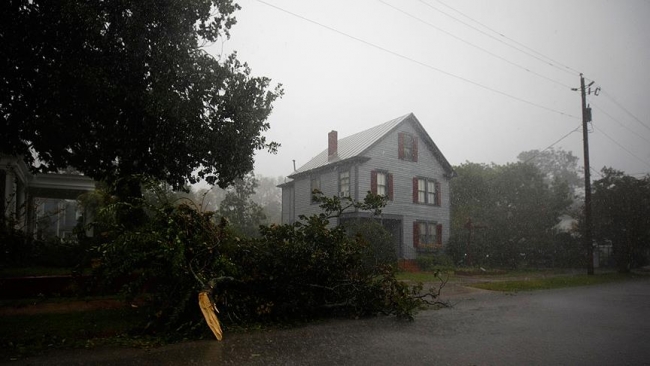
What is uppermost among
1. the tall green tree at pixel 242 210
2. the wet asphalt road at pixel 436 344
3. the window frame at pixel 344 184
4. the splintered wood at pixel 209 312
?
the window frame at pixel 344 184

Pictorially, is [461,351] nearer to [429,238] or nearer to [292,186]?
[429,238]

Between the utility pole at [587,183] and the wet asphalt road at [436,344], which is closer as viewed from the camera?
the wet asphalt road at [436,344]

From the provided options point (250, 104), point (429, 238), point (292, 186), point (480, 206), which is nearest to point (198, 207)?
point (250, 104)

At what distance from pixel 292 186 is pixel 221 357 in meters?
25.4

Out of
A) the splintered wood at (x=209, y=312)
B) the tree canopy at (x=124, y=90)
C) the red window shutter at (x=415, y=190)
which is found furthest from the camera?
the red window shutter at (x=415, y=190)

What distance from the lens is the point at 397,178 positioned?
25094 millimetres

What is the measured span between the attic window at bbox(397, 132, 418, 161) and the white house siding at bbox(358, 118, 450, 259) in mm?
265

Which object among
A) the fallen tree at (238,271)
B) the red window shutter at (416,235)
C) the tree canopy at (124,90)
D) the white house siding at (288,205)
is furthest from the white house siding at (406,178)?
the fallen tree at (238,271)

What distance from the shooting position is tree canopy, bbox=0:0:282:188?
328 inches

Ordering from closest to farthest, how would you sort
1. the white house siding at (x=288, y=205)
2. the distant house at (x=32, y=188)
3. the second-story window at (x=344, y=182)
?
the distant house at (x=32, y=188) → the second-story window at (x=344, y=182) → the white house siding at (x=288, y=205)

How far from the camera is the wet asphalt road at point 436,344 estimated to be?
4691 millimetres

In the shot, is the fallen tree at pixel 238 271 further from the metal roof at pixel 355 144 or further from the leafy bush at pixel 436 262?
the metal roof at pixel 355 144

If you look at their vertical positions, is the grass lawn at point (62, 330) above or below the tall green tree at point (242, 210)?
below

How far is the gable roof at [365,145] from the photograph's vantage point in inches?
957
